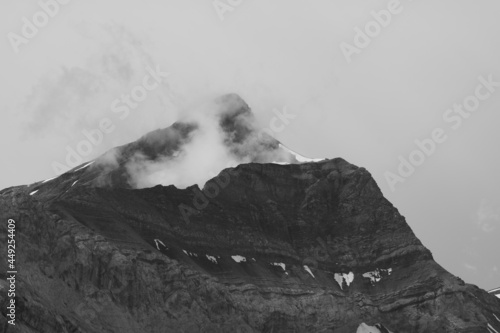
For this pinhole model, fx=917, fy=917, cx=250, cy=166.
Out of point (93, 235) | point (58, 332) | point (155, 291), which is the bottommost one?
point (58, 332)

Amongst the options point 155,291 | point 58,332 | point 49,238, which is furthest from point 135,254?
point 58,332

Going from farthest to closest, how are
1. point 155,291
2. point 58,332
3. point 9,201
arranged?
point 155,291, point 9,201, point 58,332

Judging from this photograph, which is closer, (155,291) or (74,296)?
(74,296)

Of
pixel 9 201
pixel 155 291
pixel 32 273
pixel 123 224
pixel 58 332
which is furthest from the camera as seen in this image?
pixel 123 224

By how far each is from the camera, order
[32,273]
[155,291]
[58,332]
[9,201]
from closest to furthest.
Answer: [58,332], [32,273], [9,201], [155,291]

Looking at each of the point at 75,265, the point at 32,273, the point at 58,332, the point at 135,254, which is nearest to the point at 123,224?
the point at 135,254

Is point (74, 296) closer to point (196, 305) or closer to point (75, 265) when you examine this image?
point (75, 265)

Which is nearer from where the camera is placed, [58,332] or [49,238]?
[58,332]

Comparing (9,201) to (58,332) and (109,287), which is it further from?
(58,332)

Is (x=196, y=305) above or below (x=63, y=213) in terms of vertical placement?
below
